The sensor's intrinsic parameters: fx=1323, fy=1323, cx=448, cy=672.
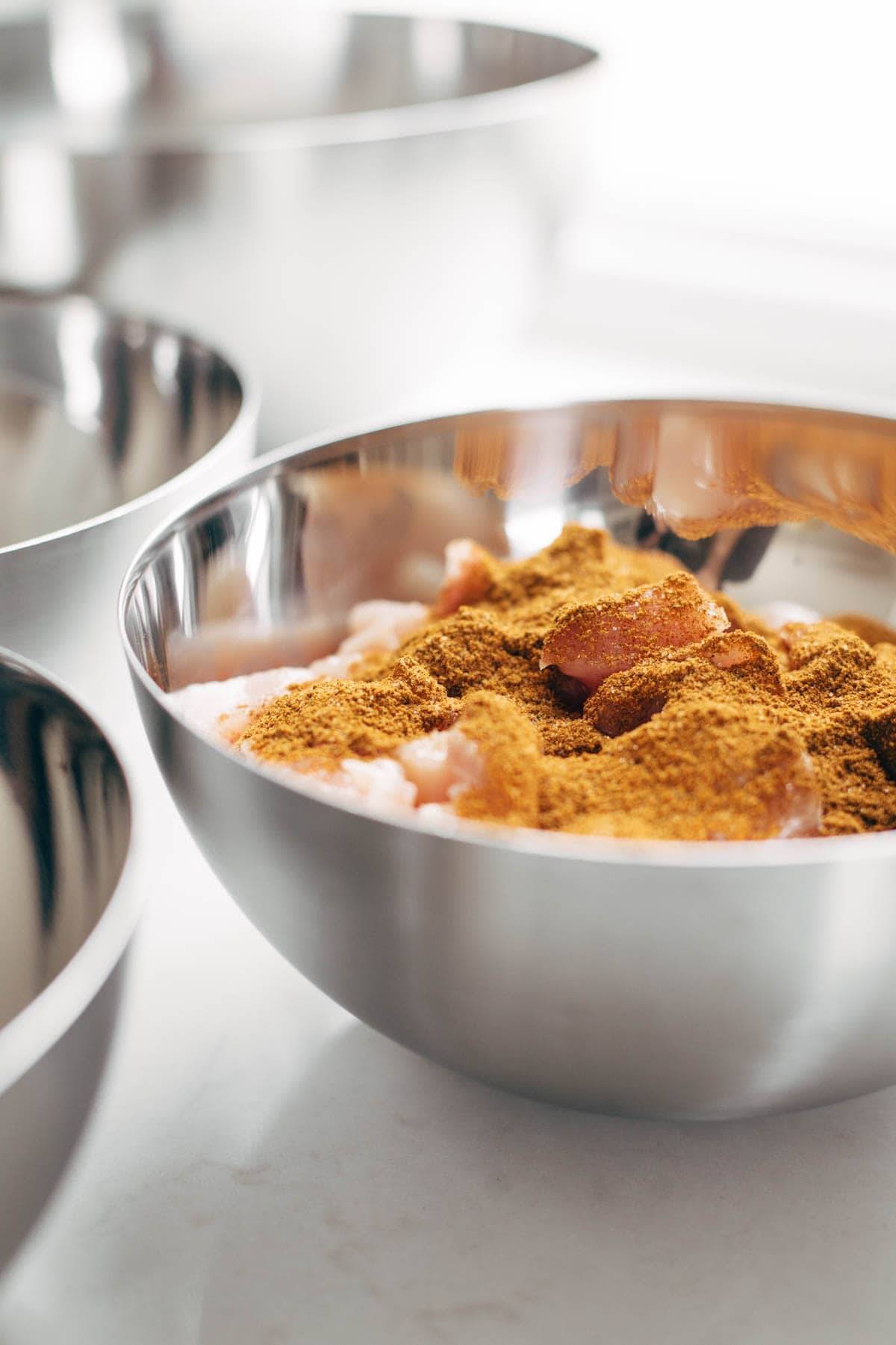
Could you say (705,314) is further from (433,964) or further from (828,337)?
(433,964)

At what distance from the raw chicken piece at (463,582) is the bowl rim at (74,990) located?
0.89 feet

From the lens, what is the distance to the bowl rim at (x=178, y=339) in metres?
0.64

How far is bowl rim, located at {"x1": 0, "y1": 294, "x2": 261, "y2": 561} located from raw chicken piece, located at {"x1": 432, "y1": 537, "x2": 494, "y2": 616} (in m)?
0.14

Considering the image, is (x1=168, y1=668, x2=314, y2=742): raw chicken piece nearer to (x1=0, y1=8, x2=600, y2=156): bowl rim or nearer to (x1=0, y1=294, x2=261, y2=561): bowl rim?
(x1=0, y1=294, x2=261, y2=561): bowl rim

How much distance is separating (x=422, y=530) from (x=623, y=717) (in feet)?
0.81

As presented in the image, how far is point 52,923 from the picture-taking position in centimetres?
53

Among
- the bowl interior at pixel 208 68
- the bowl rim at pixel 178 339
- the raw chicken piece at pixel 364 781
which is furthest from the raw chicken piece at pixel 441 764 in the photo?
the bowl interior at pixel 208 68


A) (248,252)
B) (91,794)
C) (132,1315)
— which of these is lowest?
(132,1315)

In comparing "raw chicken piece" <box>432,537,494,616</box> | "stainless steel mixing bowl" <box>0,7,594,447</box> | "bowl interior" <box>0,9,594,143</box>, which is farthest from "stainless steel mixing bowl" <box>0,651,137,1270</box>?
"bowl interior" <box>0,9,594,143</box>

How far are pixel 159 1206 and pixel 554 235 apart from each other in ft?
2.49

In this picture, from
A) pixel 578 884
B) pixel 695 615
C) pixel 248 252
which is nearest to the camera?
pixel 578 884

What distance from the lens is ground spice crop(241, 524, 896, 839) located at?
44 cm

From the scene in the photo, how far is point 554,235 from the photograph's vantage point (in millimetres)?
999

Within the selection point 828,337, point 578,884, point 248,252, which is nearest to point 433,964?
point 578,884
